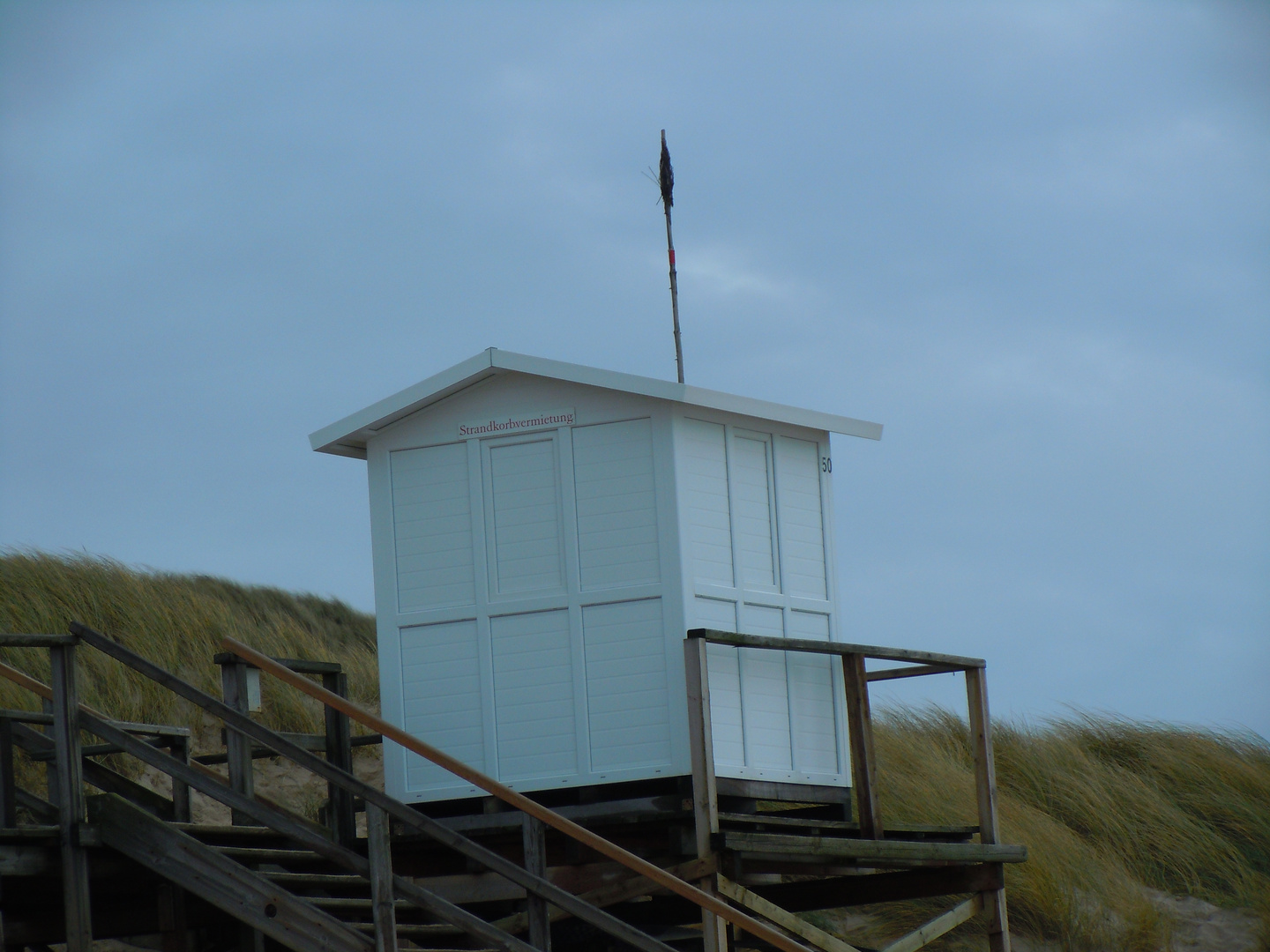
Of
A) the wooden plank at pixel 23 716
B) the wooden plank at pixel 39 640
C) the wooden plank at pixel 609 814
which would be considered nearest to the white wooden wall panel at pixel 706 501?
the wooden plank at pixel 609 814

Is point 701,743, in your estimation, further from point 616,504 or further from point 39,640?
point 39,640

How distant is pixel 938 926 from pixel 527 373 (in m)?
5.09

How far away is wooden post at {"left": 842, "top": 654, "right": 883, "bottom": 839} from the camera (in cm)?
1098

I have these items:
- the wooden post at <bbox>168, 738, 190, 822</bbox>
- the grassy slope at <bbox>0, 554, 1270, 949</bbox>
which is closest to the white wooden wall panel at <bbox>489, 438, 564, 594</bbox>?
the wooden post at <bbox>168, 738, 190, 822</bbox>

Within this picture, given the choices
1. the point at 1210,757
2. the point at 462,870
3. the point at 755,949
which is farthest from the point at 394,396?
the point at 1210,757

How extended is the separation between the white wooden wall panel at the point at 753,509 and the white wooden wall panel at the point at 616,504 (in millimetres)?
680

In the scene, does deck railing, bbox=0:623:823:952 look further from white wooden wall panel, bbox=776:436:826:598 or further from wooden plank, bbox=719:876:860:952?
white wooden wall panel, bbox=776:436:826:598

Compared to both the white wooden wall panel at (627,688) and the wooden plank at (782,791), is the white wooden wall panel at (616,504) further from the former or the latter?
the wooden plank at (782,791)

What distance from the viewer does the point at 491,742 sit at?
10672mm

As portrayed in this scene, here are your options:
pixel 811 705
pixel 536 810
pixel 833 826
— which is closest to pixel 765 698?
pixel 811 705

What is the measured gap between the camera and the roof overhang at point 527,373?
34.5 ft

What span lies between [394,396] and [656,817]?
324 centimetres

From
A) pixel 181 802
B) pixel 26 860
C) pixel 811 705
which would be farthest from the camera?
pixel 811 705

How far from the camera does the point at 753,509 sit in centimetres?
1109
